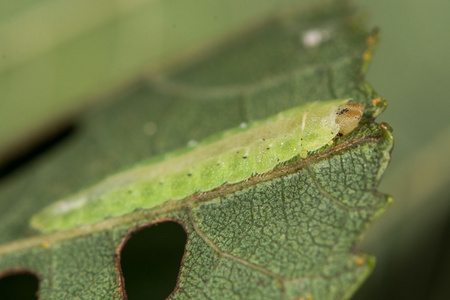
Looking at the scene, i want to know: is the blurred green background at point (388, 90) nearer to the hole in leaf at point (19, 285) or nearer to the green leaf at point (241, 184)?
the green leaf at point (241, 184)

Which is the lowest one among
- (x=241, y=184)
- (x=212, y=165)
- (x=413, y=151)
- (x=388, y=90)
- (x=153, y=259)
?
(x=153, y=259)

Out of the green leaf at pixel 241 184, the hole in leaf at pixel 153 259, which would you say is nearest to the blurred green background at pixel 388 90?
the green leaf at pixel 241 184

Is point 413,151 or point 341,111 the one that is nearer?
point 341,111

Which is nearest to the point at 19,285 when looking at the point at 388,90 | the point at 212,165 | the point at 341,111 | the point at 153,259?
the point at 153,259

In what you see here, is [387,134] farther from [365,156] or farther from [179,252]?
[179,252]

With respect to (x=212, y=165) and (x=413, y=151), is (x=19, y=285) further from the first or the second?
(x=413, y=151)

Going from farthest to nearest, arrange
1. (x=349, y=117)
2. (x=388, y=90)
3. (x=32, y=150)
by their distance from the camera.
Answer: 1. (x=32, y=150)
2. (x=388, y=90)
3. (x=349, y=117)
